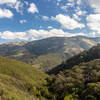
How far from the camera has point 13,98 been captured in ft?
58.0

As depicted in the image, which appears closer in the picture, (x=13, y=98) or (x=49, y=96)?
(x=13, y=98)

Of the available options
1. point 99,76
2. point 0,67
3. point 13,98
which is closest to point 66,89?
point 99,76

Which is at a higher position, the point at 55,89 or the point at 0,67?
the point at 0,67

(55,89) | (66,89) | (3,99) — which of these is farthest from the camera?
(55,89)

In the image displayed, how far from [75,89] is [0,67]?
101 metres

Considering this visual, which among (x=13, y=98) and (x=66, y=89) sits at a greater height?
(x=13, y=98)

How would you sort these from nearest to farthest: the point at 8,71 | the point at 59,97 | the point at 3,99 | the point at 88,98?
the point at 3,99, the point at 88,98, the point at 59,97, the point at 8,71

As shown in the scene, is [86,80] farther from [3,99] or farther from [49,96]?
[3,99]

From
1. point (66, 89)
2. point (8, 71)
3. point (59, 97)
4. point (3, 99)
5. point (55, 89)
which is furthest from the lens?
point (8, 71)

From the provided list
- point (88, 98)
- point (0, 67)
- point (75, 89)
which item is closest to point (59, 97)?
point (75, 89)

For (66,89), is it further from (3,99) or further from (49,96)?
(3,99)

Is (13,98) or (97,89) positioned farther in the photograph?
(97,89)

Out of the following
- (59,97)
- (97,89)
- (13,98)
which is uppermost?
(13,98)

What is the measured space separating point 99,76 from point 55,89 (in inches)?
1401
